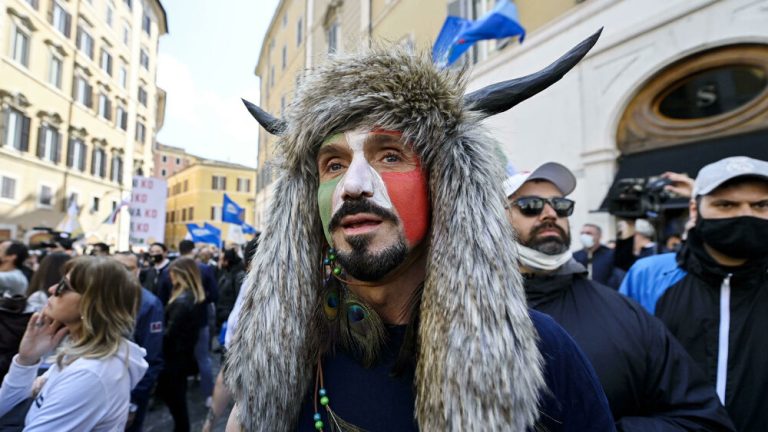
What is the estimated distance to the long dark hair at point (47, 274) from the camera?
325 cm

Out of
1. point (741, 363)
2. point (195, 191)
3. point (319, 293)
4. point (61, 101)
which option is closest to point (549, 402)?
point (319, 293)

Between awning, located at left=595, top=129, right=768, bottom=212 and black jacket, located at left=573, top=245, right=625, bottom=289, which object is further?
awning, located at left=595, top=129, right=768, bottom=212

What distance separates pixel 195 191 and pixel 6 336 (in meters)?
47.3

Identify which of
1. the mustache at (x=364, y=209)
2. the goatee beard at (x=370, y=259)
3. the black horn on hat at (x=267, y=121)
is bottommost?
the goatee beard at (x=370, y=259)

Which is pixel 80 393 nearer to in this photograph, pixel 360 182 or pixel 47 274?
pixel 360 182

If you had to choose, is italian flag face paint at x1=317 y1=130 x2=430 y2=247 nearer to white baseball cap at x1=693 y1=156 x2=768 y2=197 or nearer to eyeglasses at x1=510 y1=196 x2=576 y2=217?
eyeglasses at x1=510 y1=196 x2=576 y2=217

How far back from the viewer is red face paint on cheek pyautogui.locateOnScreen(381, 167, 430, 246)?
1.14 m

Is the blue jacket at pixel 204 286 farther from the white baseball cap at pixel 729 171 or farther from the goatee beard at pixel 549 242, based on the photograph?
the white baseball cap at pixel 729 171

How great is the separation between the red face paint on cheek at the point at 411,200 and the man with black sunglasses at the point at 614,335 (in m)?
0.26

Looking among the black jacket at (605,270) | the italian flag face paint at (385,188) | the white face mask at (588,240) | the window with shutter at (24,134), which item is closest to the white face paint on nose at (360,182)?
the italian flag face paint at (385,188)

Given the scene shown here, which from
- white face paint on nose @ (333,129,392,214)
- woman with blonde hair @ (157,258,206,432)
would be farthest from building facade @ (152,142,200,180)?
white face paint on nose @ (333,129,392,214)

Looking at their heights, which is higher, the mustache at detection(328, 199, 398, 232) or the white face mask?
the mustache at detection(328, 199, 398, 232)

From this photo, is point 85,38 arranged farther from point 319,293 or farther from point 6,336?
point 319,293

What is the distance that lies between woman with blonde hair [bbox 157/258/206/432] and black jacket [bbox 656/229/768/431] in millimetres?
4220
